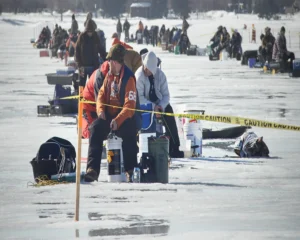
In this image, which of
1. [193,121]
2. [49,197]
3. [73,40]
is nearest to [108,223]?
[49,197]

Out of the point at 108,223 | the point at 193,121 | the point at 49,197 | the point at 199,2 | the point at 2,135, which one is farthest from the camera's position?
the point at 199,2

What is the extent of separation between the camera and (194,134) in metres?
12.9

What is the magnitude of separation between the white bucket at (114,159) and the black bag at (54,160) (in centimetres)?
39

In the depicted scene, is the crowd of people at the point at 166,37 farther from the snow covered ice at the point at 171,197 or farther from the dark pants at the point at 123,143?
the dark pants at the point at 123,143

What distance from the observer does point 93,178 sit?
10539 mm

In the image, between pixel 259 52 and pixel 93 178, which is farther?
pixel 259 52

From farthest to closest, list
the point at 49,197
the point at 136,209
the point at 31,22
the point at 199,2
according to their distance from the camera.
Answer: the point at 199,2 < the point at 31,22 < the point at 49,197 < the point at 136,209

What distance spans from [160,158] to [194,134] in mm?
2399

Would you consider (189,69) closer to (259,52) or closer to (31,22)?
(259,52)

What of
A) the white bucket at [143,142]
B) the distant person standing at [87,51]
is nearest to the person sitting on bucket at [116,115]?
the white bucket at [143,142]

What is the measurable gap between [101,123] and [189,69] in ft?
78.4

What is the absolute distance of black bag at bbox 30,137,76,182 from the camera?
10.5 metres

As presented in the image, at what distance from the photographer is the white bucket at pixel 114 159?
10633 mm

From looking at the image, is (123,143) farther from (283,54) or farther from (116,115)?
(283,54)
